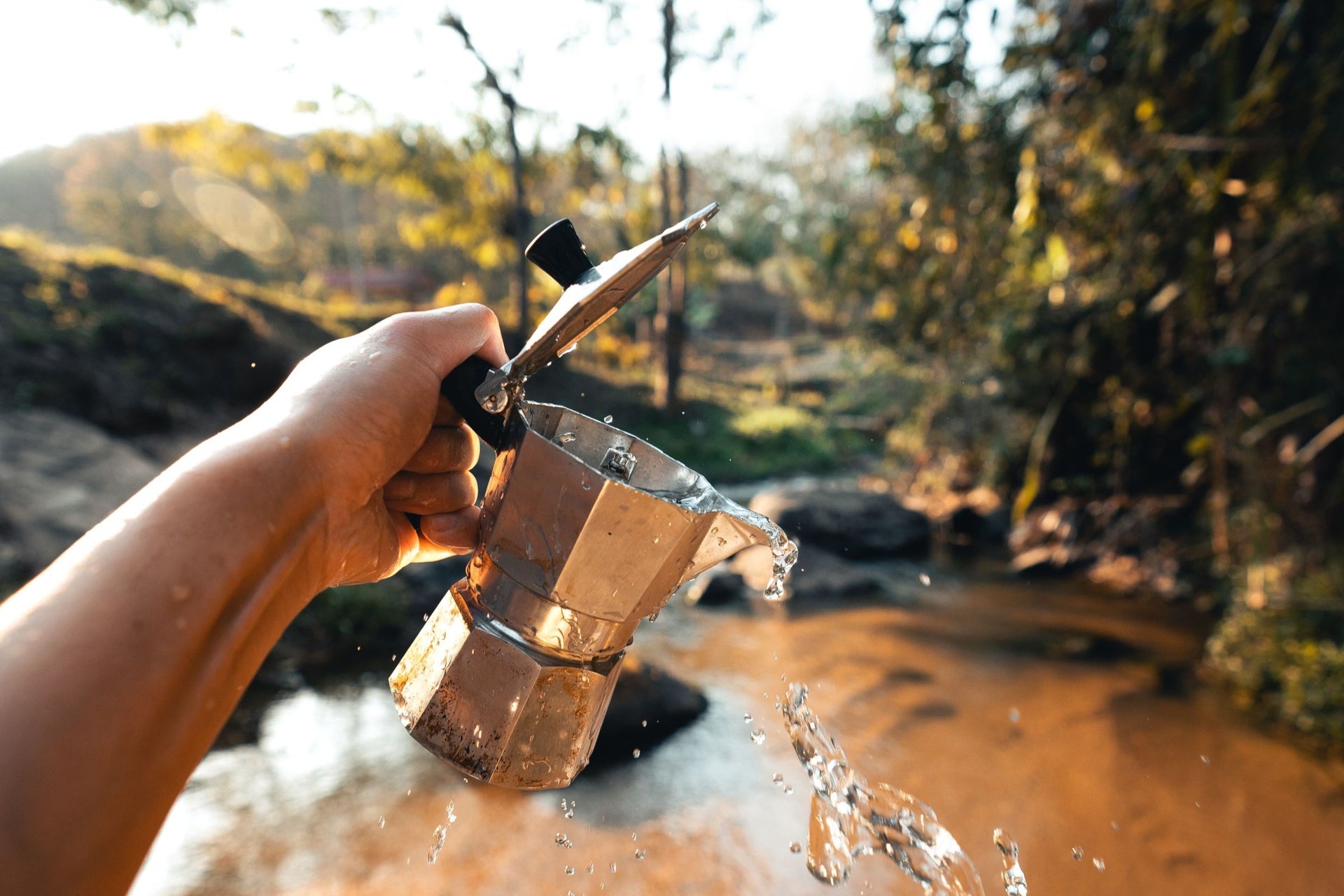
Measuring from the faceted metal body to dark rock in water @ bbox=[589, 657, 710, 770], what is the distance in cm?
234

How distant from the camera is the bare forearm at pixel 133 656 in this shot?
0.71m

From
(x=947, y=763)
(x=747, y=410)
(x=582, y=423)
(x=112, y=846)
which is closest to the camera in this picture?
(x=112, y=846)

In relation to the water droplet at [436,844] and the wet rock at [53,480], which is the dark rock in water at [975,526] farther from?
the wet rock at [53,480]

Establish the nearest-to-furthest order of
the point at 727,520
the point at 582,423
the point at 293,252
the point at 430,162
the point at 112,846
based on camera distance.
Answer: the point at 112,846 → the point at 727,520 → the point at 582,423 → the point at 430,162 → the point at 293,252

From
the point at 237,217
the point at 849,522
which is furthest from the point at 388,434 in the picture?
the point at 237,217

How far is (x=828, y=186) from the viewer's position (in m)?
31.0

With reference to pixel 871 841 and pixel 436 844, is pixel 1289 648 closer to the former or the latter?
pixel 871 841

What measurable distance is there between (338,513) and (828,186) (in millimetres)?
32903

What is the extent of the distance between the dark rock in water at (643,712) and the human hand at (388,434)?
2236mm

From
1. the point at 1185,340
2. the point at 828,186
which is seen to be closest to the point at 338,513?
the point at 1185,340

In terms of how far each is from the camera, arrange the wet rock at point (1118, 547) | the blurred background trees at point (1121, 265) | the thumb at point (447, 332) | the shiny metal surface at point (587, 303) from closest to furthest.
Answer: the shiny metal surface at point (587, 303), the thumb at point (447, 332), the blurred background trees at point (1121, 265), the wet rock at point (1118, 547)

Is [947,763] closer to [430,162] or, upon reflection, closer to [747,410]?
[430,162]

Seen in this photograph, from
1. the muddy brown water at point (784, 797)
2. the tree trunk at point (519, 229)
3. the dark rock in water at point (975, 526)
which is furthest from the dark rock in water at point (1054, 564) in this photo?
the tree trunk at point (519, 229)

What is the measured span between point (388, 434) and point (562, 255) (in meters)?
0.42
